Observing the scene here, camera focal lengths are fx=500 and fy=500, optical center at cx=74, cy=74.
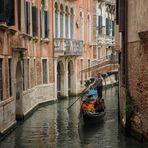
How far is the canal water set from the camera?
48.0ft

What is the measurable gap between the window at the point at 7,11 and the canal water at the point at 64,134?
3643mm

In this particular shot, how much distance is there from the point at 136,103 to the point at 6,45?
4720 millimetres

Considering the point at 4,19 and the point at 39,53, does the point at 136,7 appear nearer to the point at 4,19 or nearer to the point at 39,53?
the point at 4,19

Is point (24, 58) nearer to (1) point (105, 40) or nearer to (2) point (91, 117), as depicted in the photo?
(2) point (91, 117)

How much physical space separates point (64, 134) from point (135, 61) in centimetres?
360

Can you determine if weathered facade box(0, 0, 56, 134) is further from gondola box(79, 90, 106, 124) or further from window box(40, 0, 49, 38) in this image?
gondola box(79, 90, 106, 124)

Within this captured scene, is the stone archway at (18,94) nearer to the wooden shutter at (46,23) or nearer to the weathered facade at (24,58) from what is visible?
the weathered facade at (24,58)

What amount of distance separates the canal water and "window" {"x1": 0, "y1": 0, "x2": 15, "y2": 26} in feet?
12.0

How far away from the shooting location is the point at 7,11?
A: 15.1 m

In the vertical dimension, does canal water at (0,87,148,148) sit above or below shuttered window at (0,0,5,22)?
below

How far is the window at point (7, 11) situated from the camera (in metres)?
14.5

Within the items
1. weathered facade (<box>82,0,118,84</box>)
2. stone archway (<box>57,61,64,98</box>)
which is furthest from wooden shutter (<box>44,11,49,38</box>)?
weathered facade (<box>82,0,118,84</box>)

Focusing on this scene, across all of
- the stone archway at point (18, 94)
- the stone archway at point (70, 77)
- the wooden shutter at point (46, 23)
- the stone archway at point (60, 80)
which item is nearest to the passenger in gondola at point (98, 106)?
the stone archway at point (18, 94)

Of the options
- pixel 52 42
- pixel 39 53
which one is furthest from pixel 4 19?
pixel 52 42
